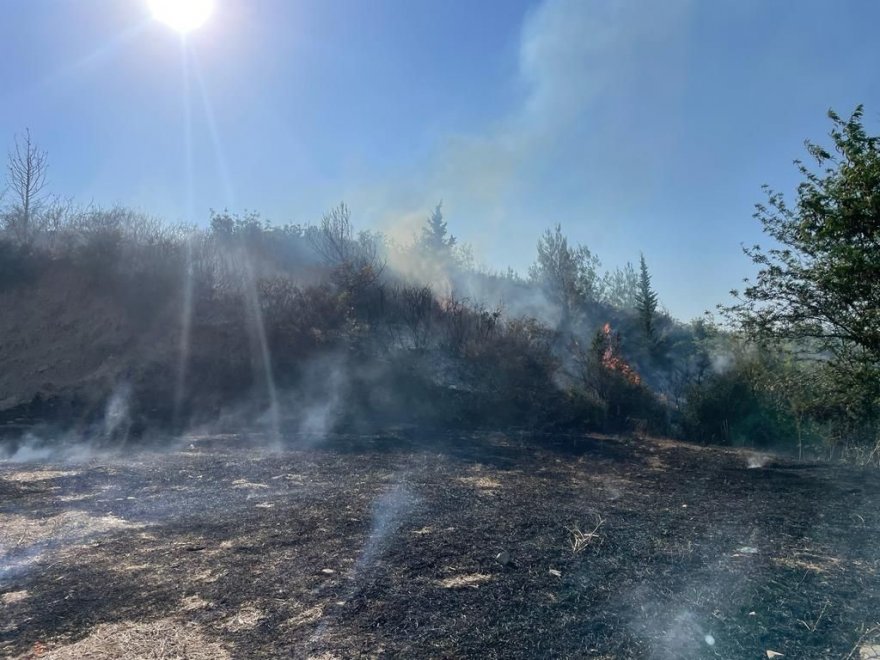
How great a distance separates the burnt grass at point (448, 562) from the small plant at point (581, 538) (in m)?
0.04

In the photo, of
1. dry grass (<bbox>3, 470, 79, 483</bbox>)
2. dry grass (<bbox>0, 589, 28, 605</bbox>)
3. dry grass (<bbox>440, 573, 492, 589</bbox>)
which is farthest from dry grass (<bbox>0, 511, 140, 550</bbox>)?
dry grass (<bbox>440, 573, 492, 589</bbox>)

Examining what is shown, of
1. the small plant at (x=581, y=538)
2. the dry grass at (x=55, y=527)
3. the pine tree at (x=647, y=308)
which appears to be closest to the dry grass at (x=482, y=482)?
the small plant at (x=581, y=538)

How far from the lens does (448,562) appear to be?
4.61 metres

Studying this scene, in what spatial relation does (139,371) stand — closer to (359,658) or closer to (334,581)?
(334,581)

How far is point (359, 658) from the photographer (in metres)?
3.17

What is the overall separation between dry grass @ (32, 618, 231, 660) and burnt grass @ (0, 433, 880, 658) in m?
0.09

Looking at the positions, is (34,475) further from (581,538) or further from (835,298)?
(835,298)

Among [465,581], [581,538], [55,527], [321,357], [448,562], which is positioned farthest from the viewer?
[321,357]

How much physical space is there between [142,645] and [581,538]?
348 centimetres

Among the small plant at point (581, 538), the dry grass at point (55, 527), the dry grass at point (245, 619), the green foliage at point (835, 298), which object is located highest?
the green foliage at point (835, 298)

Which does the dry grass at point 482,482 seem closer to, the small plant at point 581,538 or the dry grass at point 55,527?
the small plant at point 581,538

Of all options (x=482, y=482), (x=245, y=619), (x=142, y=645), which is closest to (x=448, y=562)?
(x=245, y=619)

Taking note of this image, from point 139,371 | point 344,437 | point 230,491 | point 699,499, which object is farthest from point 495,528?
point 139,371

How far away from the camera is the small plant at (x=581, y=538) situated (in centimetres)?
489
